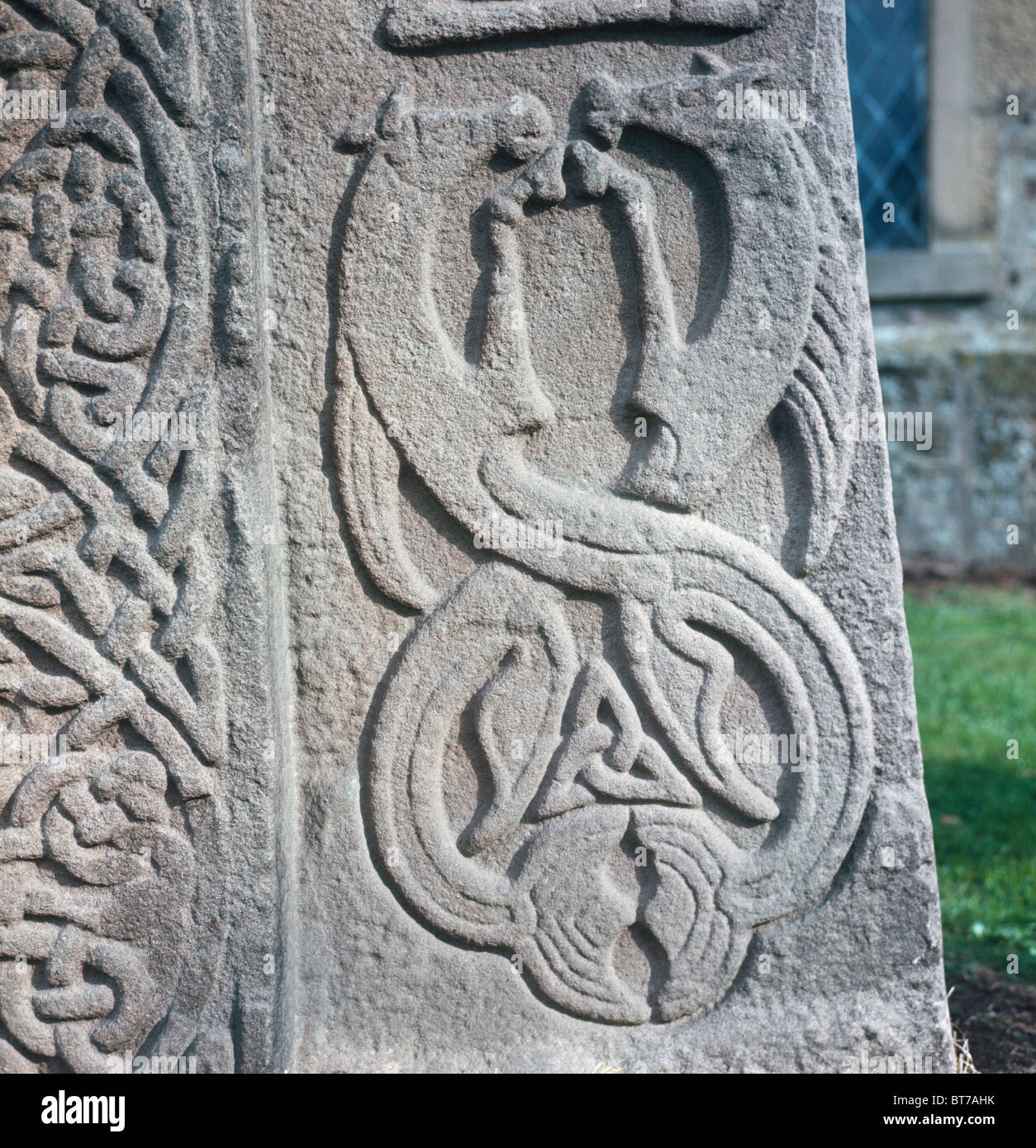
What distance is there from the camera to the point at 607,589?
6.21ft

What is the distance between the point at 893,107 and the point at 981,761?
4.26 m

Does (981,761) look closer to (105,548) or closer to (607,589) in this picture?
(607,589)

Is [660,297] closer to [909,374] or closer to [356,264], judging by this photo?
[356,264]

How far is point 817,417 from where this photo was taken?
1.89m

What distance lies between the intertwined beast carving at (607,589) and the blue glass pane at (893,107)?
489 cm

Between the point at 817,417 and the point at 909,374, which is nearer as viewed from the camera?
the point at 817,417

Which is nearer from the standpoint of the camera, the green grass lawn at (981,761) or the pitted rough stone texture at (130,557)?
the pitted rough stone texture at (130,557)

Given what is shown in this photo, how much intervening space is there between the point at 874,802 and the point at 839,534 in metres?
0.48

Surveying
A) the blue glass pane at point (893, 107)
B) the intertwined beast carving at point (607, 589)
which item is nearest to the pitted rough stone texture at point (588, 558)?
the intertwined beast carving at point (607, 589)

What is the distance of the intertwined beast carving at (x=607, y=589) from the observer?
73.3 inches

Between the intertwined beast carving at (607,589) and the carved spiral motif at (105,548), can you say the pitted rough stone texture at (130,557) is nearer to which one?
the carved spiral motif at (105,548)

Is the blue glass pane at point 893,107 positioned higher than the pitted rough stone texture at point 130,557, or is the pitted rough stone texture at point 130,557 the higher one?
the blue glass pane at point 893,107

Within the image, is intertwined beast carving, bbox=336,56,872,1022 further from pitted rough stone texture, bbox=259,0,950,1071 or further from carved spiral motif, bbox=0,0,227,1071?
carved spiral motif, bbox=0,0,227,1071

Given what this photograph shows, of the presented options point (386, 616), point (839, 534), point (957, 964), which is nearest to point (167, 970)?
point (386, 616)
